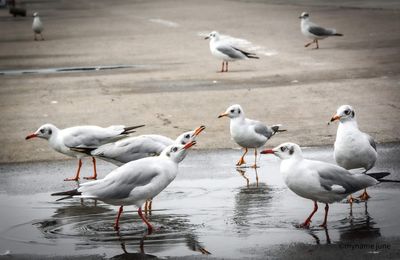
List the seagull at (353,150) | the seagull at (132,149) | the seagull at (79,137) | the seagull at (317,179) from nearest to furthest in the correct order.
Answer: the seagull at (317,179) < the seagull at (353,150) < the seagull at (132,149) < the seagull at (79,137)

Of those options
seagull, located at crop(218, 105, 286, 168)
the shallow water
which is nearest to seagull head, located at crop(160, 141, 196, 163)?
the shallow water

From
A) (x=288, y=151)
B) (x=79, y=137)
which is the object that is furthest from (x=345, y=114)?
(x=79, y=137)

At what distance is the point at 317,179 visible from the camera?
813cm

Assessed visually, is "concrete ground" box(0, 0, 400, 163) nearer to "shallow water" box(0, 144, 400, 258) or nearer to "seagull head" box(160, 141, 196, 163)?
"shallow water" box(0, 144, 400, 258)

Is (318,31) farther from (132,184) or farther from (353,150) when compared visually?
(132,184)

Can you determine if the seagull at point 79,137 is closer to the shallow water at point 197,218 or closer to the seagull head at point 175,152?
the shallow water at point 197,218

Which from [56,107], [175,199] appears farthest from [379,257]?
[56,107]

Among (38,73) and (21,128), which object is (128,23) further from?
(21,128)

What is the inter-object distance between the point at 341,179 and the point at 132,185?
1.85 metres

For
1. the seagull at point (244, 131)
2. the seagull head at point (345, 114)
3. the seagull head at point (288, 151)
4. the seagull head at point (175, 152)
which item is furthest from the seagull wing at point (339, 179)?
the seagull at point (244, 131)

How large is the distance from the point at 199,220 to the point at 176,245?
889 millimetres

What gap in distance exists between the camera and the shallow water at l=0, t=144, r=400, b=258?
7.68m

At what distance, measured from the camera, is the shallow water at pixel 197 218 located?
7676mm

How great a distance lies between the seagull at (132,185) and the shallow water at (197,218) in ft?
0.91
